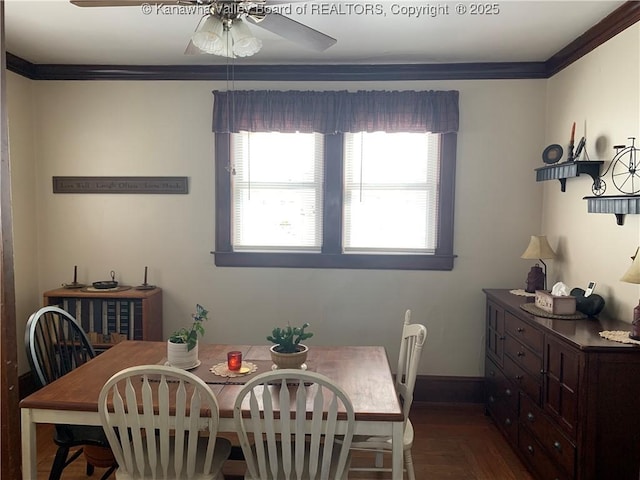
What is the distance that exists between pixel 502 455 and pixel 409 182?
1.94 m

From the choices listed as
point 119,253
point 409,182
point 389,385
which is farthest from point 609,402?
point 119,253

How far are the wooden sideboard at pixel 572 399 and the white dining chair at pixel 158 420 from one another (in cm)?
160

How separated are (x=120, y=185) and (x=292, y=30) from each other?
7.23ft

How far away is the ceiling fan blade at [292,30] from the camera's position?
2043 mm

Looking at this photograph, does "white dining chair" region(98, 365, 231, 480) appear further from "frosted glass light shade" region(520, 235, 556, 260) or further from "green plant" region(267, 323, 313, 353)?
"frosted glass light shade" region(520, 235, 556, 260)

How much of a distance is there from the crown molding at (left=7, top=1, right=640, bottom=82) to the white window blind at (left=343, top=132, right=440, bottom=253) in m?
0.45

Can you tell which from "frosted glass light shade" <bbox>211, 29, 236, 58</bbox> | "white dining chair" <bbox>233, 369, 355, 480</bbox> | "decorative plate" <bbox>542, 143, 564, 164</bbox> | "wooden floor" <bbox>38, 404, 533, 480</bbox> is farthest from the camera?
"decorative plate" <bbox>542, 143, 564, 164</bbox>

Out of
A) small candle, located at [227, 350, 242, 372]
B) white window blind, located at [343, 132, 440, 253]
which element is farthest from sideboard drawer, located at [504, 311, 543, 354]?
small candle, located at [227, 350, 242, 372]

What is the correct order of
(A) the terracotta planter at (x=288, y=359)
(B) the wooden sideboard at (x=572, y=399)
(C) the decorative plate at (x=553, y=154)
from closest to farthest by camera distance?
(B) the wooden sideboard at (x=572, y=399) < (A) the terracotta planter at (x=288, y=359) < (C) the decorative plate at (x=553, y=154)

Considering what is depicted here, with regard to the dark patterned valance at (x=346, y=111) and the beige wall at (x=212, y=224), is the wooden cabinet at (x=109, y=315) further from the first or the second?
the dark patterned valance at (x=346, y=111)

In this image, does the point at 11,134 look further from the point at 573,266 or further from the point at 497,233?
the point at 573,266

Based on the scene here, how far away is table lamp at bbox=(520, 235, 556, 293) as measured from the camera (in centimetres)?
324

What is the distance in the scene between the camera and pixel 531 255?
3.26m

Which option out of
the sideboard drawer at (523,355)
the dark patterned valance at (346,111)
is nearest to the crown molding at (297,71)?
the dark patterned valance at (346,111)
